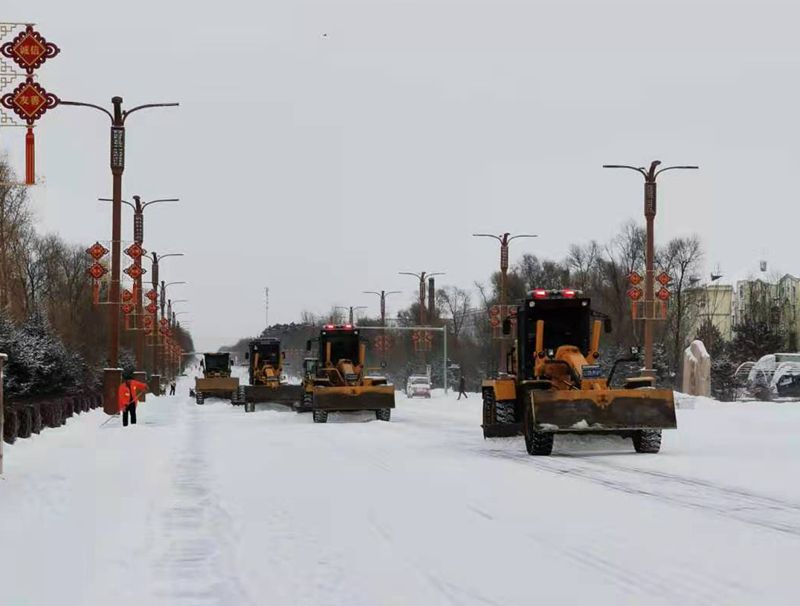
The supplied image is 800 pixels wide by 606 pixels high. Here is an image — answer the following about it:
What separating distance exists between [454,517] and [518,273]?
118 m

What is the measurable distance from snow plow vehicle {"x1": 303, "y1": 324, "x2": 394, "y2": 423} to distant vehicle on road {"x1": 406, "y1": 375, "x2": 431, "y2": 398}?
36905 millimetres

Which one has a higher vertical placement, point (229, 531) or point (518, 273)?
point (518, 273)

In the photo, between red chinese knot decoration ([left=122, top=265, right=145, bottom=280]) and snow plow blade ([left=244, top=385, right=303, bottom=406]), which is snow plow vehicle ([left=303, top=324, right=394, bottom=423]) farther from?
red chinese knot decoration ([left=122, top=265, right=145, bottom=280])

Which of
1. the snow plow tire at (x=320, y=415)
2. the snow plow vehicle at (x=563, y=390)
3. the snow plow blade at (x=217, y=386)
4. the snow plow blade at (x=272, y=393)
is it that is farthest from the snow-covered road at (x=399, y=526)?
the snow plow blade at (x=217, y=386)

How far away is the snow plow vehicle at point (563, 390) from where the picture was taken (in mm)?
21344

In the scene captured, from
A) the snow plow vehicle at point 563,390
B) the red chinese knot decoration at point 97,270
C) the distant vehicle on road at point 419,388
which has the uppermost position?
the red chinese knot decoration at point 97,270

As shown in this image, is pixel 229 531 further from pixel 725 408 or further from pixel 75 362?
pixel 75 362

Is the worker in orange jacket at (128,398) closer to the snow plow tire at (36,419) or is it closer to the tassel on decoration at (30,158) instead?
the snow plow tire at (36,419)

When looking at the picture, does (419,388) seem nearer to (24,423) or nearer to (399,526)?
(24,423)

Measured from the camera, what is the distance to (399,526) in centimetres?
1234

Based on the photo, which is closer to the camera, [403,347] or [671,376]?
[671,376]

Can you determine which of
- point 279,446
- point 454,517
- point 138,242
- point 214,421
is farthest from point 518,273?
point 454,517

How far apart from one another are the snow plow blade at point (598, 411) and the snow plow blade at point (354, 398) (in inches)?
602

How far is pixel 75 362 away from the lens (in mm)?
49969
